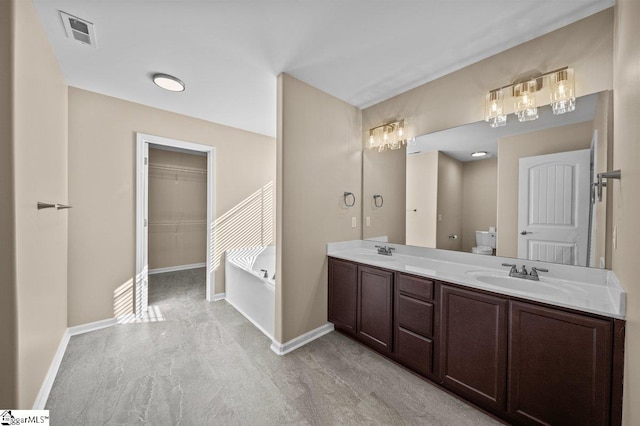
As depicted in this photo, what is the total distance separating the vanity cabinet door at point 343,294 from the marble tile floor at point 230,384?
173 millimetres

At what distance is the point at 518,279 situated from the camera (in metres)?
1.63

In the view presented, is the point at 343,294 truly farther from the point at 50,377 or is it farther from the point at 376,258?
the point at 50,377

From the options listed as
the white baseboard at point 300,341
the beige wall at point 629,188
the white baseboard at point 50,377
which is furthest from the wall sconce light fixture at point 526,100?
the white baseboard at point 50,377

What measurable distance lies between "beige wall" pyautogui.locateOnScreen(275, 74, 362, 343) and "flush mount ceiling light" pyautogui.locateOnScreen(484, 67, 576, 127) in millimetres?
Result: 1375

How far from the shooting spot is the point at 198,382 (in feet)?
5.98

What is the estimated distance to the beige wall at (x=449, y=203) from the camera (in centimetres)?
213

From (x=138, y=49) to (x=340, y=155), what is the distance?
76.6 inches

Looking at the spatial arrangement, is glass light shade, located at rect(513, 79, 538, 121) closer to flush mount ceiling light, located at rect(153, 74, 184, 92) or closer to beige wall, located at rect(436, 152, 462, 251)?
beige wall, located at rect(436, 152, 462, 251)

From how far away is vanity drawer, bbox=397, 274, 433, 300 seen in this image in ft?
5.76

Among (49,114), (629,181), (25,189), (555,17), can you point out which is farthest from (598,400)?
(49,114)

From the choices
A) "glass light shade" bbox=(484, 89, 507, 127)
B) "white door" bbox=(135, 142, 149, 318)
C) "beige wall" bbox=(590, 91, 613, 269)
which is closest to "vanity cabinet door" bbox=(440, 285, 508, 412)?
"beige wall" bbox=(590, 91, 613, 269)

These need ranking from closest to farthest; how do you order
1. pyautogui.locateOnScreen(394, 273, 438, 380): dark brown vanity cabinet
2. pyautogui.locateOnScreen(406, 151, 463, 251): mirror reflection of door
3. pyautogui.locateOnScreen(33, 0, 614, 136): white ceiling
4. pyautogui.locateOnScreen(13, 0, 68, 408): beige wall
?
pyautogui.locateOnScreen(13, 0, 68, 408): beige wall → pyautogui.locateOnScreen(33, 0, 614, 136): white ceiling → pyautogui.locateOnScreen(394, 273, 438, 380): dark brown vanity cabinet → pyautogui.locateOnScreen(406, 151, 463, 251): mirror reflection of door

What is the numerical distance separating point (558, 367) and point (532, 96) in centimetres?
169

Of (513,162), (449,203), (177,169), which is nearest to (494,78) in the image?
(513,162)
